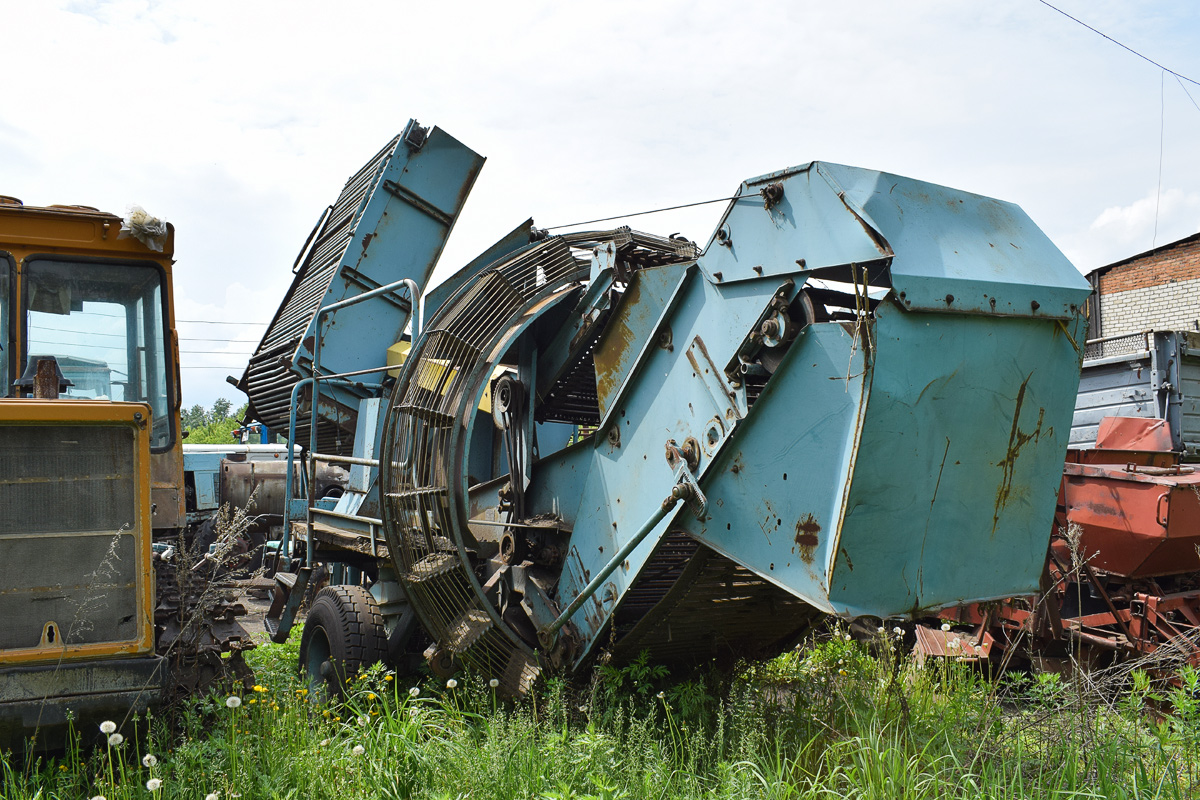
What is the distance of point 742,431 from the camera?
12.4ft

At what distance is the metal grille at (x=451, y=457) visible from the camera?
190 inches

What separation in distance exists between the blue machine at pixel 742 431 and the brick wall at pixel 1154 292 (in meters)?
18.1

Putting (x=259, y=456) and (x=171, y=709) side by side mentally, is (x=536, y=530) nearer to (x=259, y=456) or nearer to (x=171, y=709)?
(x=171, y=709)

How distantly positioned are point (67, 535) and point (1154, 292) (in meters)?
22.2

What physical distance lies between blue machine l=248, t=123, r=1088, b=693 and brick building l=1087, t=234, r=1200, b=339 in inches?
707

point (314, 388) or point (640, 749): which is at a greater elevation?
point (314, 388)

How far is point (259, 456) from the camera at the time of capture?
1570 centimetres

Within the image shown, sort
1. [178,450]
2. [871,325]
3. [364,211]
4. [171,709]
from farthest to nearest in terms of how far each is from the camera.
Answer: [364,211]
[178,450]
[171,709]
[871,325]

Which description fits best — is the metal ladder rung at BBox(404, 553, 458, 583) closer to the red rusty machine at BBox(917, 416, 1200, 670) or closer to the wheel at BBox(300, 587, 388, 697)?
the wheel at BBox(300, 587, 388, 697)

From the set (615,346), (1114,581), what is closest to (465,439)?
(615,346)

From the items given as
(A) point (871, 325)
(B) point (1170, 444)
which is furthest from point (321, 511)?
(B) point (1170, 444)

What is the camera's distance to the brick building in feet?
63.0

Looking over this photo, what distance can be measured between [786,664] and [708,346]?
3155 mm

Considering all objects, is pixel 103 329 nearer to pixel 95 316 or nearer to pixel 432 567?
pixel 95 316
